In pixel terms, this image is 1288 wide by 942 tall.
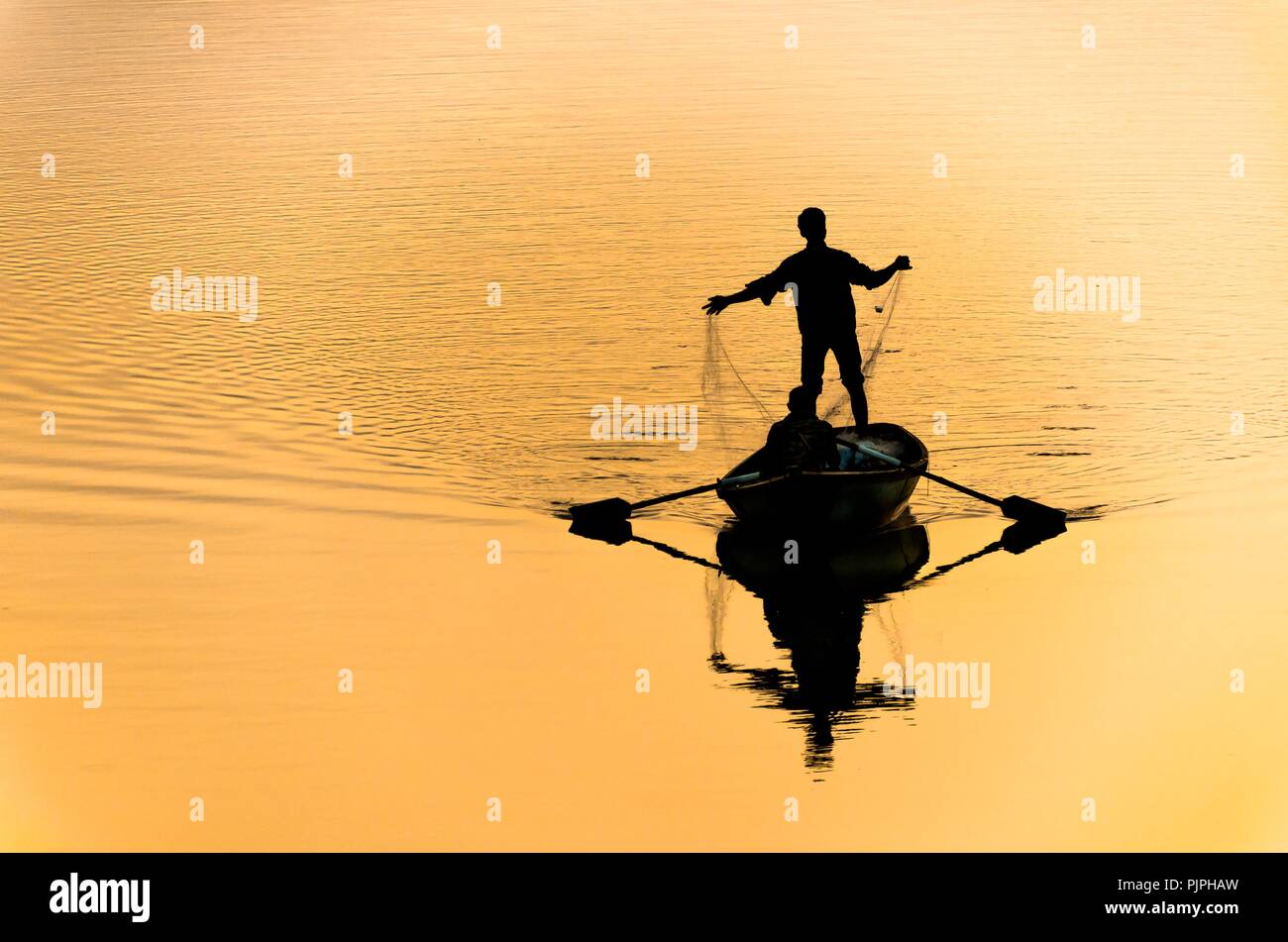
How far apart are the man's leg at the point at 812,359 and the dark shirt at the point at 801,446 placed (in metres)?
1.22

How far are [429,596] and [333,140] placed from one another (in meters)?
23.8

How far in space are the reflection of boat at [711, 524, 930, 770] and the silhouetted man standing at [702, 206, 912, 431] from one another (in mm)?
1474

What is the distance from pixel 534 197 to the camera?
35.6 m

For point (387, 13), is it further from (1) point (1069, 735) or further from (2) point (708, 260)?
(1) point (1069, 735)

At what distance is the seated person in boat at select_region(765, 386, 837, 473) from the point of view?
711 inches

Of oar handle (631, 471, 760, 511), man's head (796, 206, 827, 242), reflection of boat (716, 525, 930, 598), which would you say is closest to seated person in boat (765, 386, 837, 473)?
oar handle (631, 471, 760, 511)

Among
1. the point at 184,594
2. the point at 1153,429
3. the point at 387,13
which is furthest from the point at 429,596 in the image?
the point at 387,13

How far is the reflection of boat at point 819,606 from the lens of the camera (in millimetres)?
15391

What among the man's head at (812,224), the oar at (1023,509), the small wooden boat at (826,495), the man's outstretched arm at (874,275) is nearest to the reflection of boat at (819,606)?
the small wooden boat at (826,495)

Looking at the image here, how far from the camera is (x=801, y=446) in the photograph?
18062mm

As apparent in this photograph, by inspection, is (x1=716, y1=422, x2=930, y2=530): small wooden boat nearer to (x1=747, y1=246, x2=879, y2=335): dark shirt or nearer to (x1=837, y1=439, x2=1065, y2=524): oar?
(x1=837, y1=439, x2=1065, y2=524): oar

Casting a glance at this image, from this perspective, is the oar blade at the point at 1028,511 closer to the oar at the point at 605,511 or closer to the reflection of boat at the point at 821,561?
the reflection of boat at the point at 821,561

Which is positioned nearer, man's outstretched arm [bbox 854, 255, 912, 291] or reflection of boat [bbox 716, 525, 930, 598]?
reflection of boat [bbox 716, 525, 930, 598]

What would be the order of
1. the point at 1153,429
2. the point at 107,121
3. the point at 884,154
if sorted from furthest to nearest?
the point at 107,121 → the point at 884,154 → the point at 1153,429
